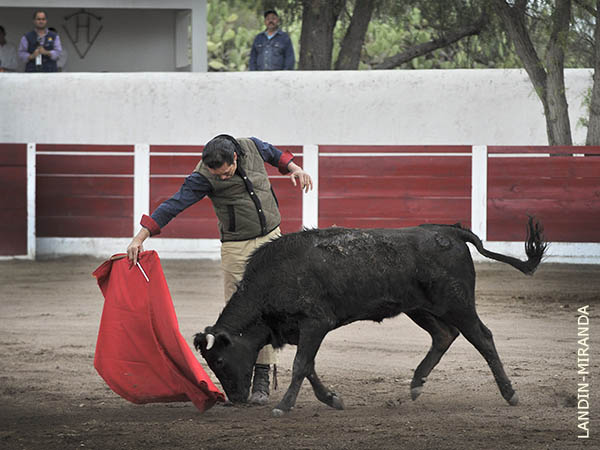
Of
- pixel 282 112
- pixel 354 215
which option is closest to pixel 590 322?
pixel 354 215

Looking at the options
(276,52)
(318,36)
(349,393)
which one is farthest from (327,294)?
(318,36)

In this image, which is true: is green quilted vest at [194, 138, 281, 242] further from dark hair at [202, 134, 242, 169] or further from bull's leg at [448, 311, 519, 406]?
bull's leg at [448, 311, 519, 406]

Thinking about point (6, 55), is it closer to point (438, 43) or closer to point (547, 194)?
point (438, 43)

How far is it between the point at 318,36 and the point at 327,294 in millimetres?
8746

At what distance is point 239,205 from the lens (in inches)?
172

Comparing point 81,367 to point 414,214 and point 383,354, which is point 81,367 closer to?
point 383,354

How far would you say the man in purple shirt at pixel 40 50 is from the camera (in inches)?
438

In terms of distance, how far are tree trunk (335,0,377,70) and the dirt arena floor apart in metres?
5.78

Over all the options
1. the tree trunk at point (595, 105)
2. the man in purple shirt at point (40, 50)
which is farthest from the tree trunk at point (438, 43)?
the man in purple shirt at point (40, 50)

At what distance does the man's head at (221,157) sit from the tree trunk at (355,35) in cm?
852

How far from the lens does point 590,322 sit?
6406mm

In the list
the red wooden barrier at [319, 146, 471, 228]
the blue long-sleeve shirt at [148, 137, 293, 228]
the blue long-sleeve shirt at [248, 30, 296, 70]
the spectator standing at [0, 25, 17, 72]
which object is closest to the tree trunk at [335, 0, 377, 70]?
the blue long-sleeve shirt at [248, 30, 296, 70]

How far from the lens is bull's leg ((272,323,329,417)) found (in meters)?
4.02

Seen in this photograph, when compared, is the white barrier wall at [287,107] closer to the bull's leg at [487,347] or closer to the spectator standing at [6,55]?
the spectator standing at [6,55]
